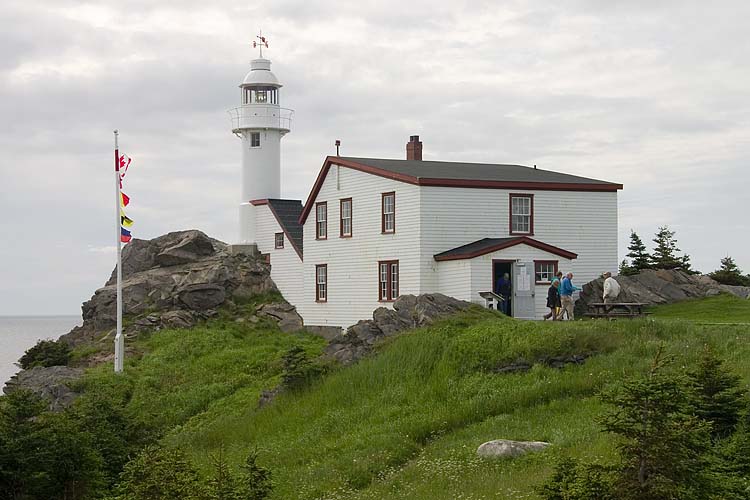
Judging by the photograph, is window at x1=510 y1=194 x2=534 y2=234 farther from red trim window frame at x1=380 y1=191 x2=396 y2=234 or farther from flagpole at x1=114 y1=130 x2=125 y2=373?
flagpole at x1=114 y1=130 x2=125 y2=373

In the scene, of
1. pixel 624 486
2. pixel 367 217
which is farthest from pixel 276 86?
pixel 624 486

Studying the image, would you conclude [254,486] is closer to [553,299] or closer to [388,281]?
[553,299]

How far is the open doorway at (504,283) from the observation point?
31.5 m

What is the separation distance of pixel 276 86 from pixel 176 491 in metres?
37.0

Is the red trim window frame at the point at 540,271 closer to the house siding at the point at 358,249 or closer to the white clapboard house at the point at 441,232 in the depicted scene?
Result: the white clapboard house at the point at 441,232

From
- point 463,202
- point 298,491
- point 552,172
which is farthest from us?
point 552,172

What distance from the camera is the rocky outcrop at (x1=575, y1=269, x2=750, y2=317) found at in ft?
110

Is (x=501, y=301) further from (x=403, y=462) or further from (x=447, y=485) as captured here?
(x=447, y=485)

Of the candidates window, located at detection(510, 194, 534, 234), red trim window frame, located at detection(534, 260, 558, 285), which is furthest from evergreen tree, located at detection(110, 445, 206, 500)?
window, located at detection(510, 194, 534, 234)

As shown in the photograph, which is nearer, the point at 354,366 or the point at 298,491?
the point at 298,491

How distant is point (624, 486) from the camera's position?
9648 mm

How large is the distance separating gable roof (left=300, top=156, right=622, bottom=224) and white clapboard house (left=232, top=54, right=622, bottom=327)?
0.16 feet

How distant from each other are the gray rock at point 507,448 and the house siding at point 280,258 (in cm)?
2503

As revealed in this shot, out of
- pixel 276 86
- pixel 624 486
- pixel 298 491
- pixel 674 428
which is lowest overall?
pixel 298 491
